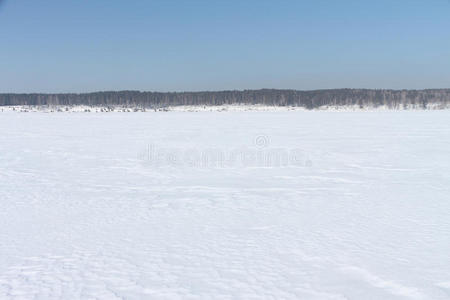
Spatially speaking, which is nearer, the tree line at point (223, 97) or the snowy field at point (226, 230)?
the snowy field at point (226, 230)

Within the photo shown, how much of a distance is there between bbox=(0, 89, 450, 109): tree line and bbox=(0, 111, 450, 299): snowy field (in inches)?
3279

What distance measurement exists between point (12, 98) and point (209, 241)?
109m

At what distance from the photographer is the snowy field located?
332cm

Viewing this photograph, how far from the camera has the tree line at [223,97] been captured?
9031 cm

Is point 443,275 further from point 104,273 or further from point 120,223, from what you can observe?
point 120,223

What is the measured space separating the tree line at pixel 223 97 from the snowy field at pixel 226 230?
8328cm

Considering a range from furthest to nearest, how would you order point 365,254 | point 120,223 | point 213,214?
point 213,214 → point 120,223 → point 365,254

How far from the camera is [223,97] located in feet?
318

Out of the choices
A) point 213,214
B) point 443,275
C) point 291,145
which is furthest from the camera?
point 291,145

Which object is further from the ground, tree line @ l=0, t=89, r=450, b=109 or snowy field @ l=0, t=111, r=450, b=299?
tree line @ l=0, t=89, r=450, b=109

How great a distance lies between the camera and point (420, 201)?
6020 mm

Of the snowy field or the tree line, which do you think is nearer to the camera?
the snowy field

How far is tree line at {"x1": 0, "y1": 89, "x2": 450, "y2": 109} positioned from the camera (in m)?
90.3

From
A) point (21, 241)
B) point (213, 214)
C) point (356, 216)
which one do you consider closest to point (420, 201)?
point (356, 216)
